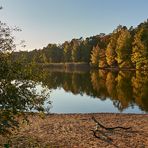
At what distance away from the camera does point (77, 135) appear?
1952 centimetres

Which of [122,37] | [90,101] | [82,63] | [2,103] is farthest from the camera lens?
[82,63]

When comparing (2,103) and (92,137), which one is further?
(92,137)

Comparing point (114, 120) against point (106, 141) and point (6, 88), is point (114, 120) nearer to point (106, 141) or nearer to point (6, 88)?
point (106, 141)

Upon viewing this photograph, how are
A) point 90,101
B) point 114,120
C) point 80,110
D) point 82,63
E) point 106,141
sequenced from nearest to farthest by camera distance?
point 106,141, point 114,120, point 80,110, point 90,101, point 82,63

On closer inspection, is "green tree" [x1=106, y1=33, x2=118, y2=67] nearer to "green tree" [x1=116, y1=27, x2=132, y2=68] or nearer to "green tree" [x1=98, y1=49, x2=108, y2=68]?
"green tree" [x1=98, y1=49, x2=108, y2=68]

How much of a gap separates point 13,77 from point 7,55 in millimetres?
599

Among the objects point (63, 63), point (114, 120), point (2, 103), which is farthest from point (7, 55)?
point (63, 63)

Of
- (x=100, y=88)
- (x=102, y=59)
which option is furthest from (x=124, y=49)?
(x=100, y=88)

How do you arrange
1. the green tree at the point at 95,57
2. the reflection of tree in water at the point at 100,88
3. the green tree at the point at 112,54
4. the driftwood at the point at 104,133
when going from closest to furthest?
the driftwood at the point at 104,133 → the reflection of tree in water at the point at 100,88 → the green tree at the point at 112,54 → the green tree at the point at 95,57

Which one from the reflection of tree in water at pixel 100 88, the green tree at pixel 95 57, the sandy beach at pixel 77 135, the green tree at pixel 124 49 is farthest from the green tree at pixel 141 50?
the sandy beach at pixel 77 135

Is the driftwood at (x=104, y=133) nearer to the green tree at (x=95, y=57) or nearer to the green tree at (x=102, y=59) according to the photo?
the green tree at (x=102, y=59)

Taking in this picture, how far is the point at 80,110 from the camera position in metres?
36.8

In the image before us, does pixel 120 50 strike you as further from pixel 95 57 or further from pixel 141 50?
pixel 95 57

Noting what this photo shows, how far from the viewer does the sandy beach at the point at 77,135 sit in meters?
17.2
